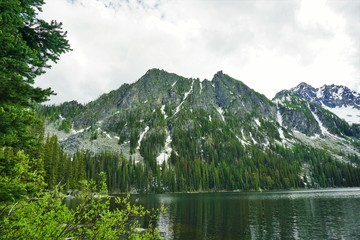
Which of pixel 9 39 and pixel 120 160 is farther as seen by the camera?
pixel 120 160

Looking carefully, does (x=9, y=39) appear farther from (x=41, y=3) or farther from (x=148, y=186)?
(x=148, y=186)

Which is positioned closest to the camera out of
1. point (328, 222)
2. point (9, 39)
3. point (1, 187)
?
point (1, 187)

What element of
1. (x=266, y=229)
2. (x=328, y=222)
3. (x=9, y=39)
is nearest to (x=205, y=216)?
(x=266, y=229)

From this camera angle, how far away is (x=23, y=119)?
9414mm

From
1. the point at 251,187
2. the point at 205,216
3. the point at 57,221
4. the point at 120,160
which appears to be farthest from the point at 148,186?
the point at 57,221

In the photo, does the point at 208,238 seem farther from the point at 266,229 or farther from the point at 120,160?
the point at 120,160

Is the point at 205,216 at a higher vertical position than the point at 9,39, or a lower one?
lower

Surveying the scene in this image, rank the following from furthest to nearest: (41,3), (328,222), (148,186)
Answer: (148,186) < (328,222) < (41,3)

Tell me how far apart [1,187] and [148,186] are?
173m

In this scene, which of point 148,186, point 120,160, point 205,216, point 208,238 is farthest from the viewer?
point 120,160

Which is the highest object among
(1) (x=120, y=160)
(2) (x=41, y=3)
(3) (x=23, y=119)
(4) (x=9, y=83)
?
(1) (x=120, y=160)

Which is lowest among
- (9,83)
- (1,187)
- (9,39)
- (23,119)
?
(1,187)

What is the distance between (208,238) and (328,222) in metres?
27.0

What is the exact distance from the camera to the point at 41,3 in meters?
12.4
